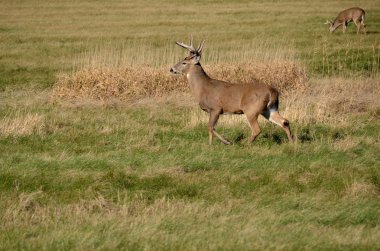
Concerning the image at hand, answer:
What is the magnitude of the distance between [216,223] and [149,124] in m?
6.54

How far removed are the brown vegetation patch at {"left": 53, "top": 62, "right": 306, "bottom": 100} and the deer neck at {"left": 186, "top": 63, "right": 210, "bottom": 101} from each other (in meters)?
5.20

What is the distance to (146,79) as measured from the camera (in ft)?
61.4

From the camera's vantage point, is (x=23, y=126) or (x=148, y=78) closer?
(x=23, y=126)

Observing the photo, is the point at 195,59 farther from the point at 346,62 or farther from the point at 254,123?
the point at 346,62

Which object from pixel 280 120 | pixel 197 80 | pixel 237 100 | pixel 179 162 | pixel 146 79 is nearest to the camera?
pixel 179 162

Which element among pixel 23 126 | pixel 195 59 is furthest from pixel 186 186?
pixel 23 126

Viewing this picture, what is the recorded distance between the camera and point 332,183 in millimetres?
9633

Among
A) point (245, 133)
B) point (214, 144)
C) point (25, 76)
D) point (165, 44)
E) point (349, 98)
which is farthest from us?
point (165, 44)

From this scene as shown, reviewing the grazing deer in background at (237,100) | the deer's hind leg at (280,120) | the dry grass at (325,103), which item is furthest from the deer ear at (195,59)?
the deer's hind leg at (280,120)

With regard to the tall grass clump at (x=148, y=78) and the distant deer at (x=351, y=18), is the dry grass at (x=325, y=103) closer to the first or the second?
A: the tall grass clump at (x=148, y=78)

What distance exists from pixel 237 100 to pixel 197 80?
3.92 ft

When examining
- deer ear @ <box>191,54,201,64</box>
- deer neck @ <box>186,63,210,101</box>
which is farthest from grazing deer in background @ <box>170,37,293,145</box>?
deer ear @ <box>191,54,201,64</box>

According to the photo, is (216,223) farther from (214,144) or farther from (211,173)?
(214,144)

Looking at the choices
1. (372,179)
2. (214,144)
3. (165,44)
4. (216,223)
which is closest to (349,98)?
(214,144)
